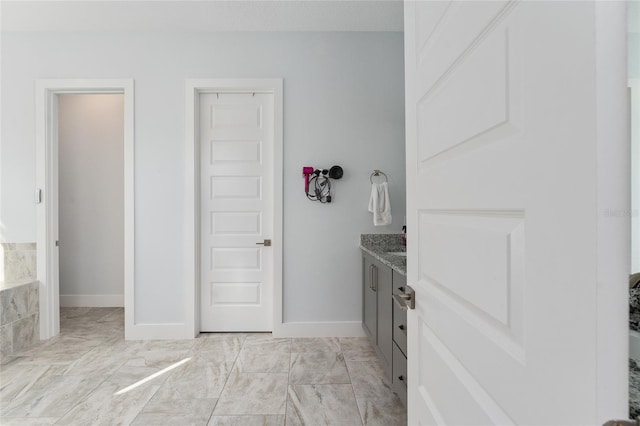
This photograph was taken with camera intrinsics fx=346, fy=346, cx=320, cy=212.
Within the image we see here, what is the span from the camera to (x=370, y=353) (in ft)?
8.98

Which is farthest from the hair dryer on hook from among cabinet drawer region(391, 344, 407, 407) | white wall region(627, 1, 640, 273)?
white wall region(627, 1, 640, 273)

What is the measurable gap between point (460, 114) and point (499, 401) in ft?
1.62

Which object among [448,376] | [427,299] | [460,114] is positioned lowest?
[448,376]

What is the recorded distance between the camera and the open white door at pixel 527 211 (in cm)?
35

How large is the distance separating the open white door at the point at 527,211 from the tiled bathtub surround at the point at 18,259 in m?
3.56

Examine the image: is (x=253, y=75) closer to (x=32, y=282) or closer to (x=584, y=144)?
(x=32, y=282)

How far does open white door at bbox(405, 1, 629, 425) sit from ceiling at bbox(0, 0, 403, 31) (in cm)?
224

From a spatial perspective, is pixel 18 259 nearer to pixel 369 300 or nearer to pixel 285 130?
pixel 285 130

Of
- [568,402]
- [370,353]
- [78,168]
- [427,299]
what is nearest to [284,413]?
[370,353]

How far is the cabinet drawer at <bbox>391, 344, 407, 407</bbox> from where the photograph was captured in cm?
178

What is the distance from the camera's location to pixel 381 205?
2.95 metres

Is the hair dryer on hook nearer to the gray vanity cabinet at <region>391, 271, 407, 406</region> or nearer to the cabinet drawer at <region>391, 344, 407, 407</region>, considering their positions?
the gray vanity cabinet at <region>391, 271, 407, 406</region>

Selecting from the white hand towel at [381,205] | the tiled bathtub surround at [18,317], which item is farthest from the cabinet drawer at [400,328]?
the tiled bathtub surround at [18,317]

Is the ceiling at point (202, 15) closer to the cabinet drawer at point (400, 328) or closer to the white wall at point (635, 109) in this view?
the cabinet drawer at point (400, 328)
